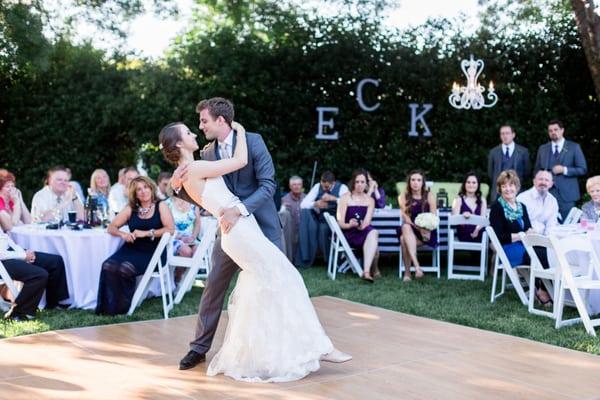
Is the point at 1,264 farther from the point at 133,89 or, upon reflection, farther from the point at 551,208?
the point at 133,89

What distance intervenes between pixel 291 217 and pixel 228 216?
219 inches

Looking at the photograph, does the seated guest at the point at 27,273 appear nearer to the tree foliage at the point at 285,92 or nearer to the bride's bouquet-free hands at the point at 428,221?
the bride's bouquet-free hands at the point at 428,221

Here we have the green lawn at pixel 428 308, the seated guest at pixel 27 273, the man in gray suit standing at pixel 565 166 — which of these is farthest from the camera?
the man in gray suit standing at pixel 565 166

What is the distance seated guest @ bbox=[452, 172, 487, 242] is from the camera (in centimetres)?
925

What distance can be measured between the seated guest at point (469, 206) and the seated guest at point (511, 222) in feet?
4.58

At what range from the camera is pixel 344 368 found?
498 cm

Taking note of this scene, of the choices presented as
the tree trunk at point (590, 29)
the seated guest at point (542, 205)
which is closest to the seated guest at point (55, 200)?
the seated guest at point (542, 205)

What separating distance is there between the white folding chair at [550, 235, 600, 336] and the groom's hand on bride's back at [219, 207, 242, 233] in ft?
9.07

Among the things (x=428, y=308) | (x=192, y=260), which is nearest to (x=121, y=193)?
(x=192, y=260)

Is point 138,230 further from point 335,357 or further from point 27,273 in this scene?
point 335,357

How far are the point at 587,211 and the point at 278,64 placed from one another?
6.53 meters

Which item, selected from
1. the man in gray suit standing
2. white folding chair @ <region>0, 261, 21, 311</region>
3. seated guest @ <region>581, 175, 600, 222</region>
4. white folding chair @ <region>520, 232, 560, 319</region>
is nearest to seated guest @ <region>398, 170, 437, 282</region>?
the man in gray suit standing

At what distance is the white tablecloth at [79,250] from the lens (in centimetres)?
712

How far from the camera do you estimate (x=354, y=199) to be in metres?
9.34
